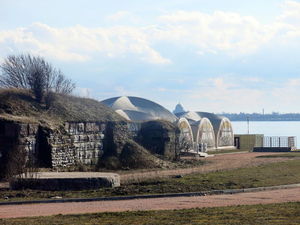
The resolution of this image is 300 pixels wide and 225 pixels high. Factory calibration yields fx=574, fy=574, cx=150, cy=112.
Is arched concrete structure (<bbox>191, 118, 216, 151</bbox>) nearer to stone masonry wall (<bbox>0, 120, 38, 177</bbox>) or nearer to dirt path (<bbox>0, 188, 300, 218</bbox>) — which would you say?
stone masonry wall (<bbox>0, 120, 38, 177</bbox>)

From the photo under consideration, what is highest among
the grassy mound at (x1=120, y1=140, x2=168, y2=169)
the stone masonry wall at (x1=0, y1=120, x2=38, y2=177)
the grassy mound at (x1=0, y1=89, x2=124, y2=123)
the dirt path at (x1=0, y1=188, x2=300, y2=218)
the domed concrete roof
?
the domed concrete roof

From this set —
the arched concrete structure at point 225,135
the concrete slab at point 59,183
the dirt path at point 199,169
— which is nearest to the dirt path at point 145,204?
the concrete slab at point 59,183

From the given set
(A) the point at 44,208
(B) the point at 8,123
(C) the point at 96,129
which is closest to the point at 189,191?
(A) the point at 44,208

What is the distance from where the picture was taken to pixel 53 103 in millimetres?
34219

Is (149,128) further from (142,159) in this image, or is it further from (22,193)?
(22,193)

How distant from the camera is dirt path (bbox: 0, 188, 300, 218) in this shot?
1667 centimetres

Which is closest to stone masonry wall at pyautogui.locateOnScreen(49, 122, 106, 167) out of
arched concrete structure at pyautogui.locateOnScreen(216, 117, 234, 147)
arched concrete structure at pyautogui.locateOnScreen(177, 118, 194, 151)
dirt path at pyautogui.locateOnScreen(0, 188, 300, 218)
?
dirt path at pyautogui.locateOnScreen(0, 188, 300, 218)

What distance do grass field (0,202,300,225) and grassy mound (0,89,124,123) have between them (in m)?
14.6

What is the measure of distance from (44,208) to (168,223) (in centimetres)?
542

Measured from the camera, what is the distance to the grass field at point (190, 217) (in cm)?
1380

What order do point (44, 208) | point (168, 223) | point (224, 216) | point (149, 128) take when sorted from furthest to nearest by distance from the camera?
point (149, 128) → point (44, 208) → point (224, 216) → point (168, 223)

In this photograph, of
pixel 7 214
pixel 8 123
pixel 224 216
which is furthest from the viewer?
pixel 8 123

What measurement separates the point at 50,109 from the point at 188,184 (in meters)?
13.6

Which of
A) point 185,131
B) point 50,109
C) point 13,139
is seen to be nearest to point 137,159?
point 50,109
